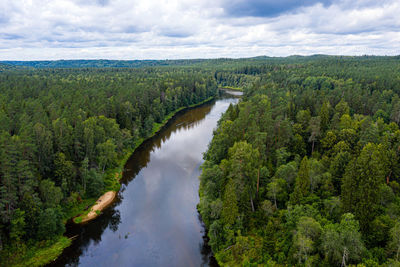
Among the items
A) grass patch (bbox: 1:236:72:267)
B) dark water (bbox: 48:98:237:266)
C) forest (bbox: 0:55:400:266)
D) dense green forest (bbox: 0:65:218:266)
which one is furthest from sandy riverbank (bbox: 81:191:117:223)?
grass patch (bbox: 1:236:72:267)

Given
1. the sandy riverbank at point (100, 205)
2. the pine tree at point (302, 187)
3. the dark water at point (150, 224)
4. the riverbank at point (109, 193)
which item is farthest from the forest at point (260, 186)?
the dark water at point (150, 224)

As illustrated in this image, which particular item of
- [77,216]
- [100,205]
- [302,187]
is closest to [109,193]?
[100,205]

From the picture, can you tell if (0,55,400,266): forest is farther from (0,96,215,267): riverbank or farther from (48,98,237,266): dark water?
(48,98,237,266): dark water

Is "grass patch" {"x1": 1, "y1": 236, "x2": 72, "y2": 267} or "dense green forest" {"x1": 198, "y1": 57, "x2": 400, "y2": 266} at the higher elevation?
"dense green forest" {"x1": 198, "y1": 57, "x2": 400, "y2": 266}

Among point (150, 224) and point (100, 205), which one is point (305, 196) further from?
point (100, 205)

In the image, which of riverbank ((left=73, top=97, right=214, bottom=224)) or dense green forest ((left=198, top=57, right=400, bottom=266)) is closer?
dense green forest ((left=198, top=57, right=400, bottom=266))

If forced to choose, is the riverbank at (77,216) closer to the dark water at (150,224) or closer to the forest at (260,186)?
the forest at (260,186)

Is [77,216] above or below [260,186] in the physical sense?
below

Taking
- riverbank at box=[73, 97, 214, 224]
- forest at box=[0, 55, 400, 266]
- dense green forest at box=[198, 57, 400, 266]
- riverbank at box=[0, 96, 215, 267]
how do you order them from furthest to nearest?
riverbank at box=[73, 97, 214, 224] < riverbank at box=[0, 96, 215, 267] < forest at box=[0, 55, 400, 266] < dense green forest at box=[198, 57, 400, 266]

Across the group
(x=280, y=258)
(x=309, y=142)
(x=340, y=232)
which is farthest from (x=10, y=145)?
(x=309, y=142)
